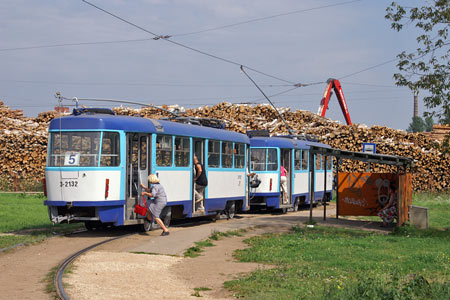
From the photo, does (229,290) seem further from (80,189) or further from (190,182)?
(190,182)

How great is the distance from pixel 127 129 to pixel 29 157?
21.8 metres

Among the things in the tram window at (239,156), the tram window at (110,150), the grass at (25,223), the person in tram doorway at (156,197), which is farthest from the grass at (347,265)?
the grass at (25,223)

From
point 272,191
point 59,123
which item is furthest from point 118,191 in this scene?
point 272,191

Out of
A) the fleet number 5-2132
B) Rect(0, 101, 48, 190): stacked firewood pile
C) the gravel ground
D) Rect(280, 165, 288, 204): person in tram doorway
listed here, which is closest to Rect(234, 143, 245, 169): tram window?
Rect(280, 165, 288, 204): person in tram doorway

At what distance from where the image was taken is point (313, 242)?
16281 mm

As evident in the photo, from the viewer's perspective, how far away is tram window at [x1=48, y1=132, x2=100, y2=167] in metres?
16.6

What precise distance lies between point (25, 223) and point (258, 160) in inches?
386

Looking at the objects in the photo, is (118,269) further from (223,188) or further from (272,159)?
(272,159)

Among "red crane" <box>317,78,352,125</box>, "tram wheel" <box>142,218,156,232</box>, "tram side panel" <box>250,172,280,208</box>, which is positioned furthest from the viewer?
"red crane" <box>317,78,352,125</box>

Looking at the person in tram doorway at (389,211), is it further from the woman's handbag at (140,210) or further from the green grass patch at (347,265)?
the woman's handbag at (140,210)

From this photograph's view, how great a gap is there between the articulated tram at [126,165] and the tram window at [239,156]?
0.12 meters

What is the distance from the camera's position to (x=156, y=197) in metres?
17.2

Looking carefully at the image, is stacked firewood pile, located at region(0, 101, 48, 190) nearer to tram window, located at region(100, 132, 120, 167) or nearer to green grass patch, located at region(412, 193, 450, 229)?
green grass patch, located at region(412, 193, 450, 229)

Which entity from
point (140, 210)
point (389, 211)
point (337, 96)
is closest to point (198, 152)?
point (140, 210)
